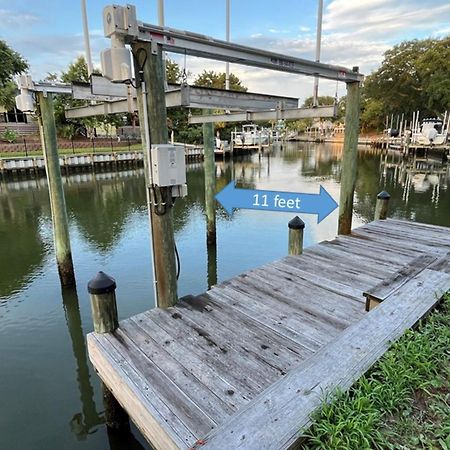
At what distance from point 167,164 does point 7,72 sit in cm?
2565

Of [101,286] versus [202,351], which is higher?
[101,286]

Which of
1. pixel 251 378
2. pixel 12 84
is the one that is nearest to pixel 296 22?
pixel 251 378

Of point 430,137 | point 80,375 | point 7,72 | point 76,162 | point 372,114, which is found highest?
point 7,72

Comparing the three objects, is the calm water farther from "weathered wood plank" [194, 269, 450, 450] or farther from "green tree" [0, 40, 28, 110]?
"green tree" [0, 40, 28, 110]

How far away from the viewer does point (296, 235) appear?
14.8ft

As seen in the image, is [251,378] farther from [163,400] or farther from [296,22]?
[296,22]

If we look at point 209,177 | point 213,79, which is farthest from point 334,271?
point 213,79

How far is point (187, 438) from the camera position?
183 cm

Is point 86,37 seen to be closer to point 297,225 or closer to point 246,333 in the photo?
point 297,225

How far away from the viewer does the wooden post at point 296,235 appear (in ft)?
14.7

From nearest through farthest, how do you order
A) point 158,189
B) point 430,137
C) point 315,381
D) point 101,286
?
point 315,381 < point 101,286 < point 158,189 < point 430,137

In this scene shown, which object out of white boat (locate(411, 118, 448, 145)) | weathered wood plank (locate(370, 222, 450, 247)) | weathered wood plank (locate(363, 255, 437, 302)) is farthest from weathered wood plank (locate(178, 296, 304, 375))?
white boat (locate(411, 118, 448, 145))

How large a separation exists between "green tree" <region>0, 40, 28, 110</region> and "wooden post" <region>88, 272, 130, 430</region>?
24432 millimetres

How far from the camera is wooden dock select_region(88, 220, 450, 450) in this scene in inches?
72.8
